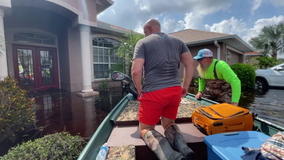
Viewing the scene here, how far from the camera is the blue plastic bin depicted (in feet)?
3.14

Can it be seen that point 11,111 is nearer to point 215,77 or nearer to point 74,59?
point 215,77

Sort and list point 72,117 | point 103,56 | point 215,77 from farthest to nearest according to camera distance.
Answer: point 103,56, point 72,117, point 215,77

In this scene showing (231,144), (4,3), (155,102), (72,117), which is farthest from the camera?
(4,3)

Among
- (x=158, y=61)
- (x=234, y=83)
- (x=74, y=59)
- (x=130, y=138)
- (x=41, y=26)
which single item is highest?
(x=41, y=26)

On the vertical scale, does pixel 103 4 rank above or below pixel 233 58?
above

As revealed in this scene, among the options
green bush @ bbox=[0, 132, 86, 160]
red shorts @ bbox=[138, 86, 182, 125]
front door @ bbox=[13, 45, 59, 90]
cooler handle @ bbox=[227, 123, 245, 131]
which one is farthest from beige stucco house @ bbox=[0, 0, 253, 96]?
cooler handle @ bbox=[227, 123, 245, 131]

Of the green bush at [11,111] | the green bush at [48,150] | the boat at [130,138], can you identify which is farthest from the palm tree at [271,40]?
the green bush at [11,111]

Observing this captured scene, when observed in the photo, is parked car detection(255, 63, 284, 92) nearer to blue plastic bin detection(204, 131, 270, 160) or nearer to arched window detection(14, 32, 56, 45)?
blue plastic bin detection(204, 131, 270, 160)

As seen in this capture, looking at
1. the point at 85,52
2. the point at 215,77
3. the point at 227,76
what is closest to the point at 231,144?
the point at 227,76

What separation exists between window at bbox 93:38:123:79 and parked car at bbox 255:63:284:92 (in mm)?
7788

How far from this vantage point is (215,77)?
2.52 m

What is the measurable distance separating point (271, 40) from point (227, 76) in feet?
56.7

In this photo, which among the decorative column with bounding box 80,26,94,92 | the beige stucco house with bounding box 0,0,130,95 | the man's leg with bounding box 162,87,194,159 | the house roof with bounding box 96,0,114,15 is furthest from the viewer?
the house roof with bounding box 96,0,114,15

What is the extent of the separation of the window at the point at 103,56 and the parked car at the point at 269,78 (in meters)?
7.79
